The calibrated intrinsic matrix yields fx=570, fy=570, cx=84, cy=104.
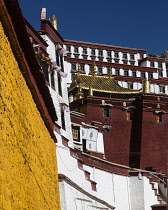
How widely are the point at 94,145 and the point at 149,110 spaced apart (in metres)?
8.05

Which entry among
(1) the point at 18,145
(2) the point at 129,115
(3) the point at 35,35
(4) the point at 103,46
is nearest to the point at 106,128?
(2) the point at 129,115

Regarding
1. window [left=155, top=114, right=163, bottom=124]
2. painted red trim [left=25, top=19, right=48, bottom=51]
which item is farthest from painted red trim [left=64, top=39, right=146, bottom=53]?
painted red trim [left=25, top=19, right=48, bottom=51]

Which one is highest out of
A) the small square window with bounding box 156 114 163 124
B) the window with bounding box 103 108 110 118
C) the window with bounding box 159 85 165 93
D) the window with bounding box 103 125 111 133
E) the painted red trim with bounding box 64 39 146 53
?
the painted red trim with bounding box 64 39 146 53

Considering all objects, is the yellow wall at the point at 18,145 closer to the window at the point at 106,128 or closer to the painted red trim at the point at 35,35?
the painted red trim at the point at 35,35

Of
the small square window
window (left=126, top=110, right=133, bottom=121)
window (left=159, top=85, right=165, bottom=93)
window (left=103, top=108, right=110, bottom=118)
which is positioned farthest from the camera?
window (left=159, top=85, right=165, bottom=93)

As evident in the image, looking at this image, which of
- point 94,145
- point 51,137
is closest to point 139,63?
point 94,145

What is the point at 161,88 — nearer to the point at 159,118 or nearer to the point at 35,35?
the point at 159,118

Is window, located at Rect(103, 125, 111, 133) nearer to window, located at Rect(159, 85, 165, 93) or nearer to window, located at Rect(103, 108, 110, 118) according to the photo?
window, located at Rect(103, 108, 110, 118)

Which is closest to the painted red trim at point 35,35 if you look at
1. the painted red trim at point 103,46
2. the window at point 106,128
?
the window at point 106,128

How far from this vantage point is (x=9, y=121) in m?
8.16

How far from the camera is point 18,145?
8.85 metres

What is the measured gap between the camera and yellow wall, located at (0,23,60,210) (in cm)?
782

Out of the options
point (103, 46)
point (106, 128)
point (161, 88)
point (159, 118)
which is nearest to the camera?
point (106, 128)

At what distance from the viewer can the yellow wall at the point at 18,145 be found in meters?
7.82
